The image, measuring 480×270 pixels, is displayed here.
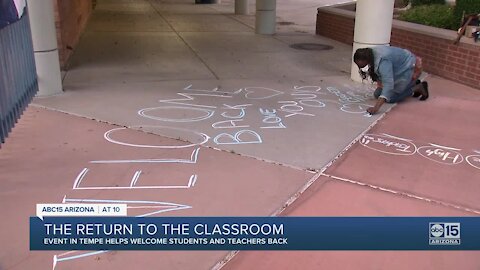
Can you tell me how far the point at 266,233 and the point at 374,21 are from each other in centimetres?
608

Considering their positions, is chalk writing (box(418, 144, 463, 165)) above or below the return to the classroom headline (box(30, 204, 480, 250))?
below

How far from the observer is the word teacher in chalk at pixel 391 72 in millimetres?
6145

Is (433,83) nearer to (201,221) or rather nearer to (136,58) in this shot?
(136,58)

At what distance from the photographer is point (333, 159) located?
4836 millimetres

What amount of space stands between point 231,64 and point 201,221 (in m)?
6.99

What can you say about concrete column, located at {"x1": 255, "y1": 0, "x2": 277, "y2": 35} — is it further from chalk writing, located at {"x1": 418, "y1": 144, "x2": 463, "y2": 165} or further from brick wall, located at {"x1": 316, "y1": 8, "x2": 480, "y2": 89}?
chalk writing, located at {"x1": 418, "y1": 144, "x2": 463, "y2": 165}

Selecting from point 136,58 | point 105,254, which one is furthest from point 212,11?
point 105,254

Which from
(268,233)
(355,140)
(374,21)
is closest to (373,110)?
(355,140)

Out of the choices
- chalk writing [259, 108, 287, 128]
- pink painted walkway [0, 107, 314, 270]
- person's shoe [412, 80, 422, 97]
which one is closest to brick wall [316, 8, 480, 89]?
person's shoe [412, 80, 422, 97]

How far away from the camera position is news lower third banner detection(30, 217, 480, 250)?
241 centimetres

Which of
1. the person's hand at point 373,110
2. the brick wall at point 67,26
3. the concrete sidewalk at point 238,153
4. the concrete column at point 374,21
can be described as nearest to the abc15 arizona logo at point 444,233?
the concrete sidewalk at point 238,153

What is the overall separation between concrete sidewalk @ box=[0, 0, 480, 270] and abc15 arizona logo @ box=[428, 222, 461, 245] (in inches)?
28.2

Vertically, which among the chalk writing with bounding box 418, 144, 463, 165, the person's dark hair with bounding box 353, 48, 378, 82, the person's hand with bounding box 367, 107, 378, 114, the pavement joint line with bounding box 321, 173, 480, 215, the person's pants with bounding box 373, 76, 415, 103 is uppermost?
the person's dark hair with bounding box 353, 48, 378, 82

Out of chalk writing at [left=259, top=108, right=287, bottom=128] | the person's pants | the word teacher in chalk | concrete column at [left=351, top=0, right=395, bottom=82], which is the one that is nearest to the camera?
chalk writing at [left=259, top=108, right=287, bottom=128]
